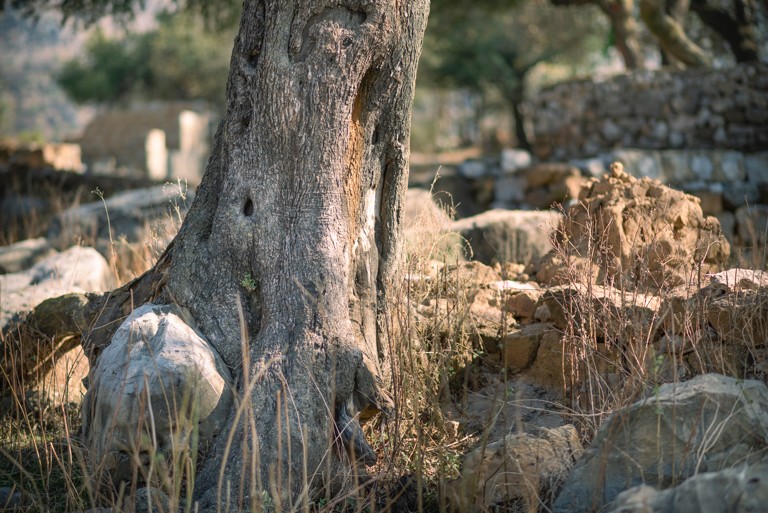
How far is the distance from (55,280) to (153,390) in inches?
112

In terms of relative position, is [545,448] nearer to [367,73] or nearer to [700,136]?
[367,73]

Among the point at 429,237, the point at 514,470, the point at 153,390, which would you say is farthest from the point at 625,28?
the point at 153,390

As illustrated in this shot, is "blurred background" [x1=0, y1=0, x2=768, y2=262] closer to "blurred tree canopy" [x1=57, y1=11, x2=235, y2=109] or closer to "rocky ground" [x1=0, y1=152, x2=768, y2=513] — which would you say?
"rocky ground" [x1=0, y1=152, x2=768, y2=513]

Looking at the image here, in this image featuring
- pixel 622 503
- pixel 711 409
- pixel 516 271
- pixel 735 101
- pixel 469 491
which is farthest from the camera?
pixel 735 101

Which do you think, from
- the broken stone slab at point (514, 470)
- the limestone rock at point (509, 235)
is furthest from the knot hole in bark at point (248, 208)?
the limestone rock at point (509, 235)

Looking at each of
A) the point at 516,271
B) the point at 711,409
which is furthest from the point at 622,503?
the point at 516,271

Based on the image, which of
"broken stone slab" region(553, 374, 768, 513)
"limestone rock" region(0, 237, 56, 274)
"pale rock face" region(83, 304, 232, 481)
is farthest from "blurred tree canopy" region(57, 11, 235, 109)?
"broken stone slab" region(553, 374, 768, 513)

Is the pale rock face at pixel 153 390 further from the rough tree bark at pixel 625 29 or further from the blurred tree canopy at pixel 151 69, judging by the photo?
the blurred tree canopy at pixel 151 69

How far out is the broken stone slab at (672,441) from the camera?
269cm

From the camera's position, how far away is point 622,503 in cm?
232

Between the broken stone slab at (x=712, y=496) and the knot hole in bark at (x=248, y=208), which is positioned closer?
the broken stone slab at (x=712, y=496)

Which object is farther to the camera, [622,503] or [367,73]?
[367,73]

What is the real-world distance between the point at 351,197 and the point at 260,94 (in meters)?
0.64

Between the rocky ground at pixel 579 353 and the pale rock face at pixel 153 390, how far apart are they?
84 millimetres
